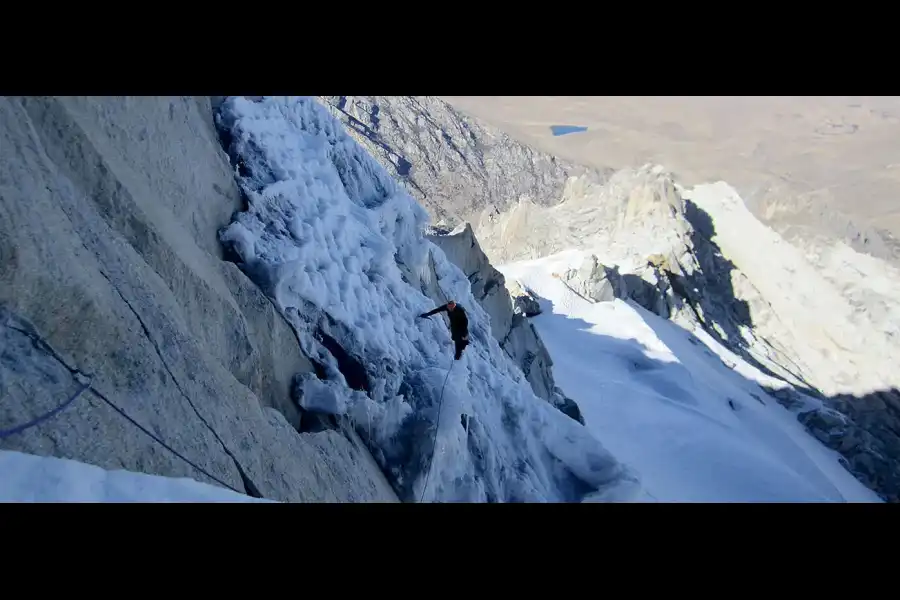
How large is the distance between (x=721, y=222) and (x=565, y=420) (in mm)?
27615

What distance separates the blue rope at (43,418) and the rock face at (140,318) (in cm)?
2

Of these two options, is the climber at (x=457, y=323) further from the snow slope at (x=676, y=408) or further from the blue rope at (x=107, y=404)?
the snow slope at (x=676, y=408)

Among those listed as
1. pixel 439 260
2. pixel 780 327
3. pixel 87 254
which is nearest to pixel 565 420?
pixel 439 260

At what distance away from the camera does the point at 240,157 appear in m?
6.93

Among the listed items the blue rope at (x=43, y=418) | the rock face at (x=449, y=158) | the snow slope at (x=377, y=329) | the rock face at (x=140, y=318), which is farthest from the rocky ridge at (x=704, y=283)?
the rock face at (x=449, y=158)

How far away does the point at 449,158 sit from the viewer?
69.9m

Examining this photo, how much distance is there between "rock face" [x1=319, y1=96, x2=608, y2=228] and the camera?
6594cm

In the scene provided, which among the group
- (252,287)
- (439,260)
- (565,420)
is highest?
(252,287)

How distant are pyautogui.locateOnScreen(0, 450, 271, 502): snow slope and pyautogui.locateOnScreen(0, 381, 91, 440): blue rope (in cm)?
23

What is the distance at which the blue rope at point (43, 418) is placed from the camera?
8.68 feet

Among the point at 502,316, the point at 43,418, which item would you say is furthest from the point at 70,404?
the point at 502,316
